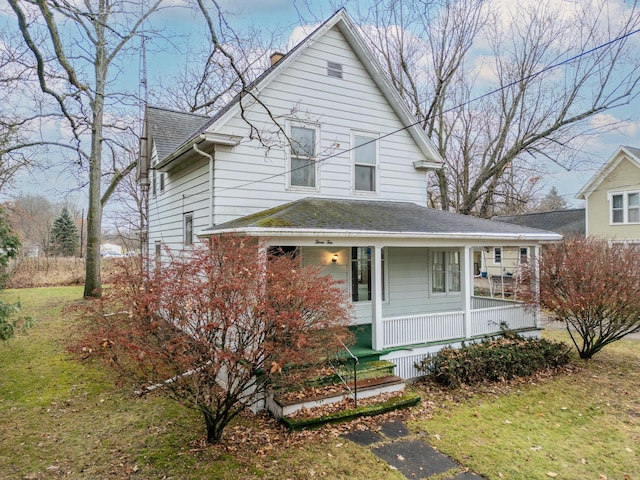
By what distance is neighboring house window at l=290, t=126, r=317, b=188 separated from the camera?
9.41m

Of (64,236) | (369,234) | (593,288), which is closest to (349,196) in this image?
(369,234)

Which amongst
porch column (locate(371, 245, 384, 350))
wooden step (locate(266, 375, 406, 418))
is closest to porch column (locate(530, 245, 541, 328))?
porch column (locate(371, 245, 384, 350))

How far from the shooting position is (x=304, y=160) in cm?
958

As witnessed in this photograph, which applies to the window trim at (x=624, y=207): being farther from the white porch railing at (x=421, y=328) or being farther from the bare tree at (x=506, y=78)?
the white porch railing at (x=421, y=328)

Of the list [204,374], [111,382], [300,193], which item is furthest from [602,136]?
[111,382]

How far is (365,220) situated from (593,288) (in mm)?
5703

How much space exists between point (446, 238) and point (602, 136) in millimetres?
12568

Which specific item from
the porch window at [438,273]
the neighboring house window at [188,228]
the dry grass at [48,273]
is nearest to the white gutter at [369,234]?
the neighboring house window at [188,228]

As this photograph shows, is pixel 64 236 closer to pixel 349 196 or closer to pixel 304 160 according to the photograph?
pixel 304 160

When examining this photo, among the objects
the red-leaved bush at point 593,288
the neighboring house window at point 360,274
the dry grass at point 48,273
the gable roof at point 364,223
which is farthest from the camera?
the dry grass at point 48,273

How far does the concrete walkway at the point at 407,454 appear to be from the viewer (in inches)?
181

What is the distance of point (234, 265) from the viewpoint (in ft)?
16.4

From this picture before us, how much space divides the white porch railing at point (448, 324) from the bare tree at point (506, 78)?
7.50m

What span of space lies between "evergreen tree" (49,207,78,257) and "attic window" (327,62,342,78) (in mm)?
35579
